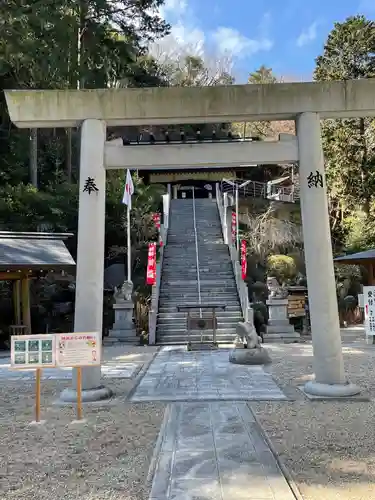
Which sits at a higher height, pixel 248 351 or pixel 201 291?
pixel 201 291

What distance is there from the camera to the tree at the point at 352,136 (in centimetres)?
2142

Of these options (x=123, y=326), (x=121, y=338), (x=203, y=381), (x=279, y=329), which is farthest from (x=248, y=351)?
Result: (x=123, y=326)

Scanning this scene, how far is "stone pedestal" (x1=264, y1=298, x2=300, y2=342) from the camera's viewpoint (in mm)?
14219

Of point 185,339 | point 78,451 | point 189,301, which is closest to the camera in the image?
point 78,451

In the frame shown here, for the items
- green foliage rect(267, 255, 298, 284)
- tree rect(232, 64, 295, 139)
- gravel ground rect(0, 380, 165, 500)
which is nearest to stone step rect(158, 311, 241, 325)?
green foliage rect(267, 255, 298, 284)

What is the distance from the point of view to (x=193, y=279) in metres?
17.3

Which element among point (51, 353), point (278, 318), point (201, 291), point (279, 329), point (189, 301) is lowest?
point (279, 329)

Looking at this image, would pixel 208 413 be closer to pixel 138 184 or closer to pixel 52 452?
pixel 52 452

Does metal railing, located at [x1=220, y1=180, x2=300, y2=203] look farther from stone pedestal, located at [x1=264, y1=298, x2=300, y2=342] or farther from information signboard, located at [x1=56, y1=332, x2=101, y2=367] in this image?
information signboard, located at [x1=56, y1=332, x2=101, y2=367]

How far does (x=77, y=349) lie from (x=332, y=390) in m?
3.77

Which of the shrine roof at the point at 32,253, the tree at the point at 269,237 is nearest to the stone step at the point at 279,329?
the tree at the point at 269,237

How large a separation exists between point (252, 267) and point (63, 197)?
924cm

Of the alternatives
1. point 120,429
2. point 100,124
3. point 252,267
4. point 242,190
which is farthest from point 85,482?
point 242,190

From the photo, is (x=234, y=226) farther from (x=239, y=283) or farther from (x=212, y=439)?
(x=212, y=439)
